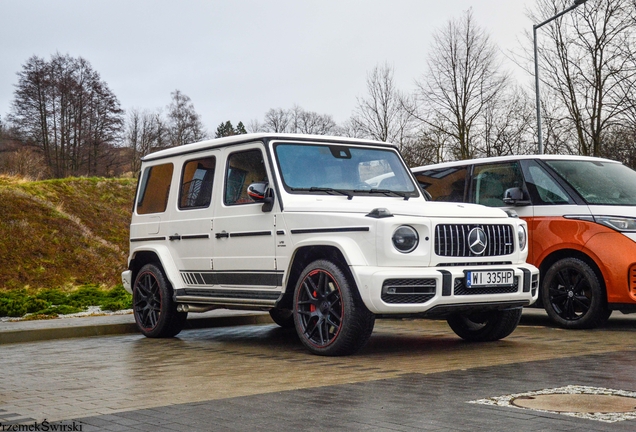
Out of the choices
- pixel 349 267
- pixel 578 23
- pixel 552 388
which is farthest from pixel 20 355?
pixel 578 23

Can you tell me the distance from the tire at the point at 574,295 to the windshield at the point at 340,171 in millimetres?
2080

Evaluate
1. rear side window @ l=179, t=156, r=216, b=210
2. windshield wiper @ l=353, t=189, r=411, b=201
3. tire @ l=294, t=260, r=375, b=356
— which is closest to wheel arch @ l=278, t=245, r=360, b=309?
tire @ l=294, t=260, r=375, b=356

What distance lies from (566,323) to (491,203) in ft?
6.02

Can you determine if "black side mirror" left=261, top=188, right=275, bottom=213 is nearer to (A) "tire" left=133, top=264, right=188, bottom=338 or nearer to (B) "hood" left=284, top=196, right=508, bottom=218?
(B) "hood" left=284, top=196, right=508, bottom=218

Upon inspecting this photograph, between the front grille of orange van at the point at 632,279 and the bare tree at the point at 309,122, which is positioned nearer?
the front grille of orange van at the point at 632,279

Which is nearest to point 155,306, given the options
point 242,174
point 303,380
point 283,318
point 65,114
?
point 283,318

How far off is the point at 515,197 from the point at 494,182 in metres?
0.80

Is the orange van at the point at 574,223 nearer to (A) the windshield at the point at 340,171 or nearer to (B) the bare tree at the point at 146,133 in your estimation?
(A) the windshield at the point at 340,171

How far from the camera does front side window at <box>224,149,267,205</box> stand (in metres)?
9.25

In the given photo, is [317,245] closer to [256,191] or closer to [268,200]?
[268,200]

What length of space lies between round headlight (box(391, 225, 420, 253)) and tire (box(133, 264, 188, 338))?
3.73 metres

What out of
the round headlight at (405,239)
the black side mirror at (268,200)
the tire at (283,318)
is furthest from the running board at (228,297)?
the tire at (283,318)

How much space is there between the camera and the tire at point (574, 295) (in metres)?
9.84

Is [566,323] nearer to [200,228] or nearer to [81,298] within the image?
[200,228]
